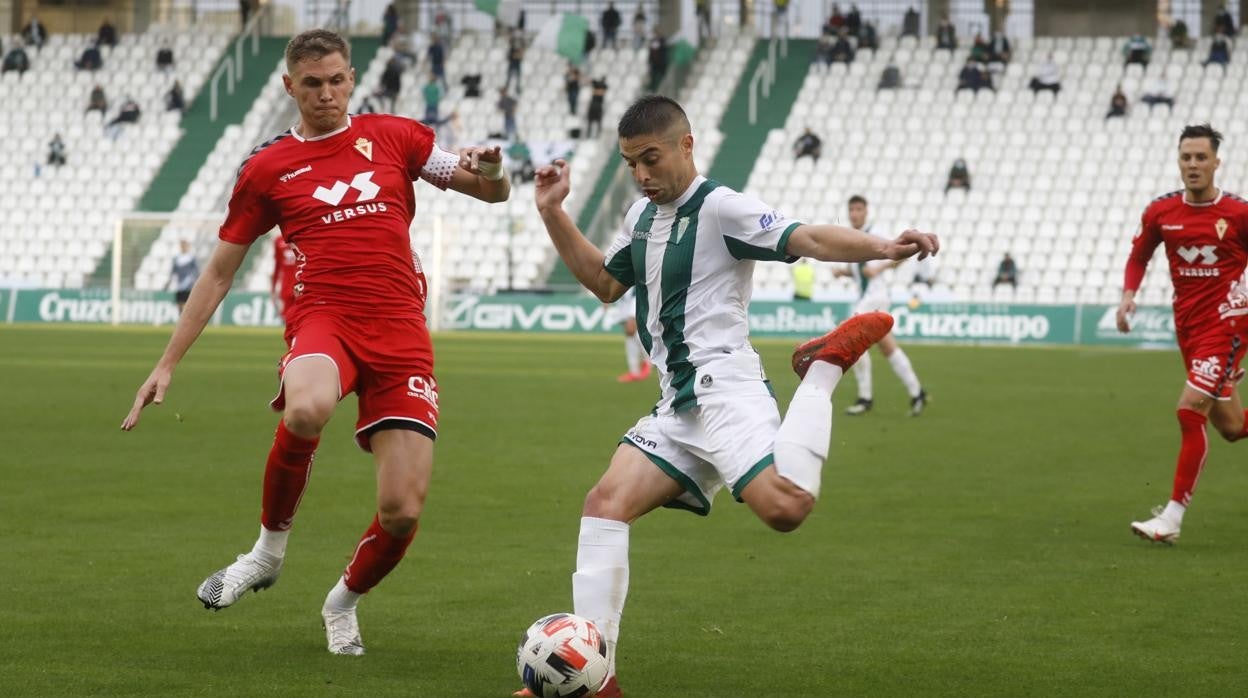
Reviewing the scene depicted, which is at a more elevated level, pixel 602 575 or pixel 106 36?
pixel 602 575

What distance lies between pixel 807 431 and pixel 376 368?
1568 mm

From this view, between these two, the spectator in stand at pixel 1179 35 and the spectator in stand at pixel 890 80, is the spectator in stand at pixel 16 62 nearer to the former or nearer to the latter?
the spectator in stand at pixel 890 80

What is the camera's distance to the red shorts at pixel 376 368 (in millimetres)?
6105

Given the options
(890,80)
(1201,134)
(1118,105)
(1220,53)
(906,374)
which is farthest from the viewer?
(890,80)

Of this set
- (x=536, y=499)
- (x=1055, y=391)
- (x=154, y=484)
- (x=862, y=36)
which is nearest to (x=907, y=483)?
(x=536, y=499)

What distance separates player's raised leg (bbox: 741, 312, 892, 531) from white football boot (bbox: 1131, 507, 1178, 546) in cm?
381

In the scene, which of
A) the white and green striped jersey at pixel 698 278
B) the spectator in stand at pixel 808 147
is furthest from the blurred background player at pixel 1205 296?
the spectator in stand at pixel 808 147

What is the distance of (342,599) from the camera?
6324 millimetres

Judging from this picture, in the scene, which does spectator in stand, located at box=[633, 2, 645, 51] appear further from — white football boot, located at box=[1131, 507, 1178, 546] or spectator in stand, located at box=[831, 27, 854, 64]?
white football boot, located at box=[1131, 507, 1178, 546]

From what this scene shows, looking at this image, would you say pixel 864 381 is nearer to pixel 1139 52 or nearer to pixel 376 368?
pixel 376 368

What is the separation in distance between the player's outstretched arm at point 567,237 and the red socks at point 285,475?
112 centimetres

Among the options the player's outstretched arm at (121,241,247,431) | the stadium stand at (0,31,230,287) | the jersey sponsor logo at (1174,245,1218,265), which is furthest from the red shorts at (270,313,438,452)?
the stadium stand at (0,31,230,287)

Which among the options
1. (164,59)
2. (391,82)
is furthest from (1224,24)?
(164,59)

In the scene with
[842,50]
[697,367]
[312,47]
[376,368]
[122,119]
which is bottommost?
[122,119]
